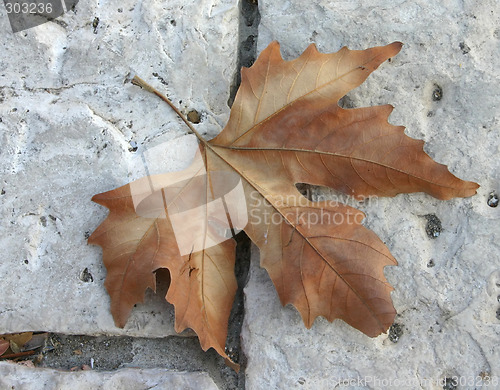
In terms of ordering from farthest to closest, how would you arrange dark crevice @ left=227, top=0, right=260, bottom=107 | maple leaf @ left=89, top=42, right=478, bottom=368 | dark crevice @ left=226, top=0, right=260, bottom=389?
dark crevice @ left=227, top=0, right=260, bottom=107 → dark crevice @ left=226, top=0, right=260, bottom=389 → maple leaf @ left=89, top=42, right=478, bottom=368

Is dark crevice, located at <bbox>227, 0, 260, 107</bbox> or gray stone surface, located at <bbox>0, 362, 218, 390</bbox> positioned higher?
dark crevice, located at <bbox>227, 0, 260, 107</bbox>

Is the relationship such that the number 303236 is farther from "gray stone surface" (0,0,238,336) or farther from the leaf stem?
the leaf stem

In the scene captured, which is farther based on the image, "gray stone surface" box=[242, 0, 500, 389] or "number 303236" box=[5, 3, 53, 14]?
"number 303236" box=[5, 3, 53, 14]

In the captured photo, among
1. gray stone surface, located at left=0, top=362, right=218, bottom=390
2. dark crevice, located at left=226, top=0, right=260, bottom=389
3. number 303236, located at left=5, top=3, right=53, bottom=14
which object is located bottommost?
gray stone surface, located at left=0, top=362, right=218, bottom=390

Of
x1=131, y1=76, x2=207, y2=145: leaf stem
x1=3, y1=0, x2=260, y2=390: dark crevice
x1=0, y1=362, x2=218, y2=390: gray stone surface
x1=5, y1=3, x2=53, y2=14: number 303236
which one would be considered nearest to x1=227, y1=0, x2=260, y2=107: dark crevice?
x1=131, y1=76, x2=207, y2=145: leaf stem

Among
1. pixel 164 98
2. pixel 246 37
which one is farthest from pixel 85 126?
pixel 246 37

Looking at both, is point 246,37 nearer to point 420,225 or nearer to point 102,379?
point 420,225

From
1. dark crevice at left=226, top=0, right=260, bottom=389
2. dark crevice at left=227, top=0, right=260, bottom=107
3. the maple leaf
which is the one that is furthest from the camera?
dark crevice at left=227, top=0, right=260, bottom=107
